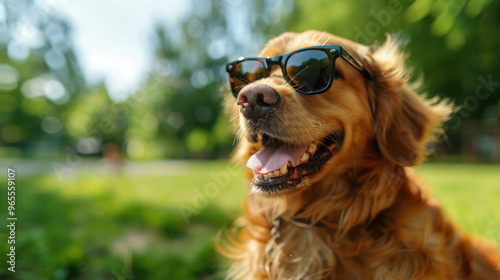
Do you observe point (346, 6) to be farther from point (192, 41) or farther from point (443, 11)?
point (192, 41)

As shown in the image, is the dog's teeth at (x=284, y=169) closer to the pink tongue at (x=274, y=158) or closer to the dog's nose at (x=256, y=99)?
the pink tongue at (x=274, y=158)

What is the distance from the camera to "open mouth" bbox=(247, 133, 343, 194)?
2012mm

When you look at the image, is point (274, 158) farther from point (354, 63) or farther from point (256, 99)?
point (354, 63)

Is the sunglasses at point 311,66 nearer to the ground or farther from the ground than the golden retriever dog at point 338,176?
farther from the ground

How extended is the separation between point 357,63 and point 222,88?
49.9 inches


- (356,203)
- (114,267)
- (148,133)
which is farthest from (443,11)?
(148,133)

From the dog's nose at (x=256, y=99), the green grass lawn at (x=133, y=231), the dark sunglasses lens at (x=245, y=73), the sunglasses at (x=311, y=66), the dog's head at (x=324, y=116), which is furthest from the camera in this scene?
the green grass lawn at (x=133, y=231)

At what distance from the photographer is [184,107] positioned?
102ft

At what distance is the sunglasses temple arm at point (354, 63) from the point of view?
2.15m

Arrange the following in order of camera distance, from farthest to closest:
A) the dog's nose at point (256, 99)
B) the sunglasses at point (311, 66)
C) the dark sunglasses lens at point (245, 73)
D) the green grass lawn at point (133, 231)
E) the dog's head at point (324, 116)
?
1. the green grass lawn at point (133, 231)
2. the dark sunglasses lens at point (245, 73)
3. the sunglasses at point (311, 66)
4. the dog's head at point (324, 116)
5. the dog's nose at point (256, 99)

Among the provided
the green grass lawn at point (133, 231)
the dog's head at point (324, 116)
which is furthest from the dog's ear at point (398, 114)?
the green grass lawn at point (133, 231)

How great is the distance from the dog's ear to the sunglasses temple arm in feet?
0.19

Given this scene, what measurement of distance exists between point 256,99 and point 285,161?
1.39 feet

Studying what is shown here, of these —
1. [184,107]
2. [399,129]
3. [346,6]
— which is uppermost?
[346,6]
